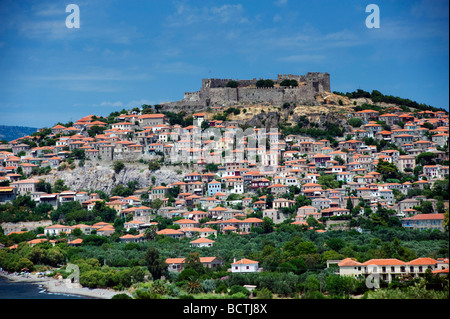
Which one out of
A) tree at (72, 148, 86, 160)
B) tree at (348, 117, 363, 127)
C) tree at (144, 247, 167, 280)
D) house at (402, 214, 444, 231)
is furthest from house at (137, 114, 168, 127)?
tree at (144, 247, 167, 280)

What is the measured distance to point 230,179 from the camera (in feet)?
94.3

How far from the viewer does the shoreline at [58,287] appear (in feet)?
58.5

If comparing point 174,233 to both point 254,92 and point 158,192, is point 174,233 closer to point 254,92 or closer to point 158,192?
point 158,192

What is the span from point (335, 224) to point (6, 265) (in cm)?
1066

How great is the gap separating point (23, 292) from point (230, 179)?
38.4ft

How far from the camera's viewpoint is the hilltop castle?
36344mm

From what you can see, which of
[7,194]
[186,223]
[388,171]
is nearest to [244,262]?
[186,223]

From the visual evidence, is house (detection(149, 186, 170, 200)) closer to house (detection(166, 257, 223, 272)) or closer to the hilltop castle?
house (detection(166, 257, 223, 272))

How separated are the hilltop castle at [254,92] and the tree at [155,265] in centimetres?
1833

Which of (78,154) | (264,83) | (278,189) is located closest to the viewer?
(278,189)

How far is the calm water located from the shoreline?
190 mm

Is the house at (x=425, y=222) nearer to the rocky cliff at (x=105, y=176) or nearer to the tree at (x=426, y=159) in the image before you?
the tree at (x=426, y=159)
